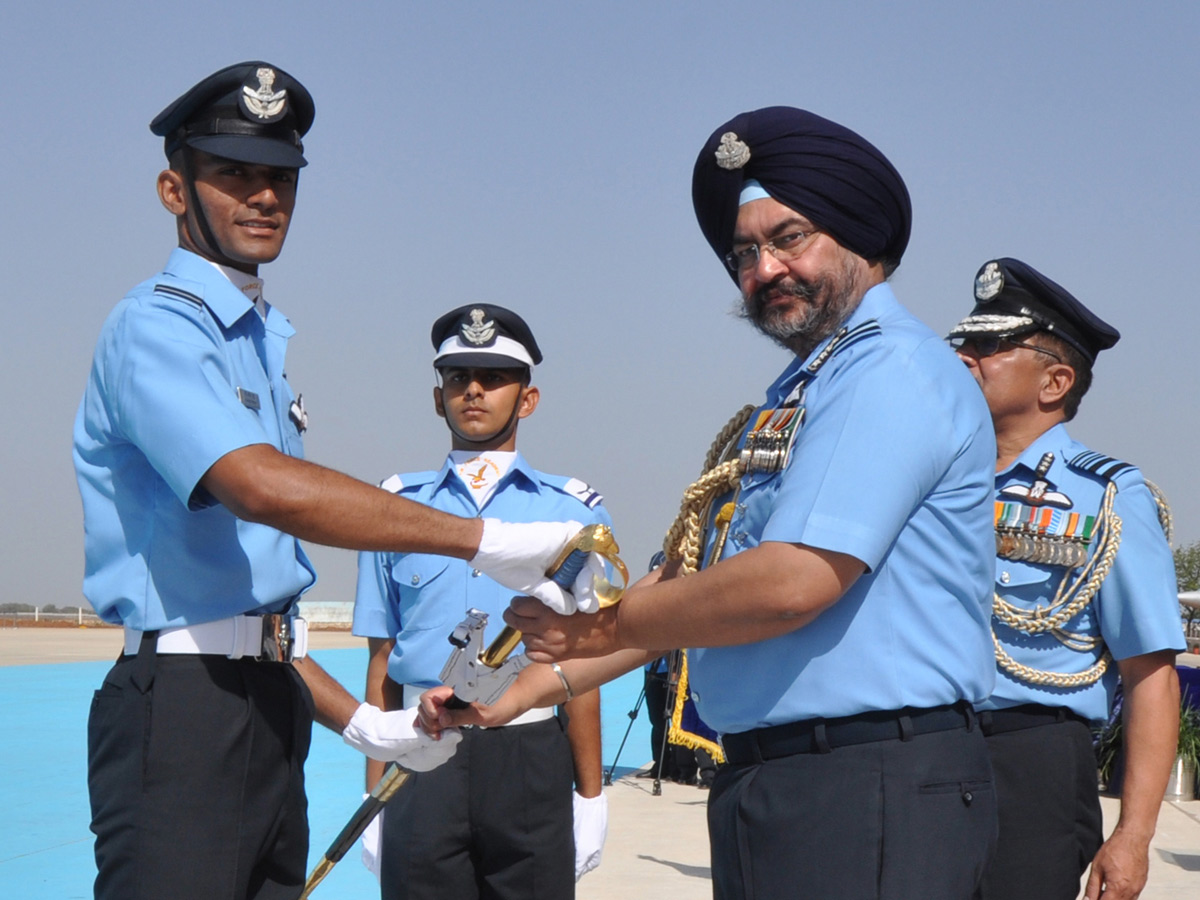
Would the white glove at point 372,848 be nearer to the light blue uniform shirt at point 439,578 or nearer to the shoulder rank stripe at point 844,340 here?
the light blue uniform shirt at point 439,578

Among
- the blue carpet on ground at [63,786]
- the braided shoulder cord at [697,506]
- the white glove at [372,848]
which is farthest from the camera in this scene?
the blue carpet on ground at [63,786]

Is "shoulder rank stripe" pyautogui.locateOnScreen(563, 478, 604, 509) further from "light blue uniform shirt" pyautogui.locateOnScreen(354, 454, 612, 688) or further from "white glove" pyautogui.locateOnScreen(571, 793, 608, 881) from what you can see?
"white glove" pyautogui.locateOnScreen(571, 793, 608, 881)

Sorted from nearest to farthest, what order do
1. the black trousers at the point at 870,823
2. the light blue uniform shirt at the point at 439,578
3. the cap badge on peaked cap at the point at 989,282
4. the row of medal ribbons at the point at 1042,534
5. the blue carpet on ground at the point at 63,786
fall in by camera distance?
the black trousers at the point at 870,823 < the row of medal ribbons at the point at 1042,534 < the cap badge on peaked cap at the point at 989,282 < the light blue uniform shirt at the point at 439,578 < the blue carpet on ground at the point at 63,786

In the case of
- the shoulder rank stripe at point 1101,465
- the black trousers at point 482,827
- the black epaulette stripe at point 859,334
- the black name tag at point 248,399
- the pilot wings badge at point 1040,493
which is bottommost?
the black trousers at point 482,827

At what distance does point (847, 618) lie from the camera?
6.75 feet

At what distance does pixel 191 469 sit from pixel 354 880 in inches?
183

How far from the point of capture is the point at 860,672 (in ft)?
6.69

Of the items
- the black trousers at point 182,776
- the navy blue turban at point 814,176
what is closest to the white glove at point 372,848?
the black trousers at point 182,776

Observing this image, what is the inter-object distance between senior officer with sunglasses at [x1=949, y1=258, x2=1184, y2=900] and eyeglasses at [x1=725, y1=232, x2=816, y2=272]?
1.34 metres

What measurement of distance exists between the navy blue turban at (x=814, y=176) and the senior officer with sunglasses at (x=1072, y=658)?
4.01ft

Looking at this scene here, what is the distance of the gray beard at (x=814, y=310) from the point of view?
7.72ft

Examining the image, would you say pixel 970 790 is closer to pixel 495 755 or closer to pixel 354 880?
pixel 495 755

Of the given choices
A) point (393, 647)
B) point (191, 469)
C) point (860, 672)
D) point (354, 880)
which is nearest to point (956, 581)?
point (860, 672)

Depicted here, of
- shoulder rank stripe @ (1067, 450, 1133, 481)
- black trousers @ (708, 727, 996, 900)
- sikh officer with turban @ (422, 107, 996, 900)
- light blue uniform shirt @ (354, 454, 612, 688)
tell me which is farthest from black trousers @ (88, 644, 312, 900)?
shoulder rank stripe @ (1067, 450, 1133, 481)
